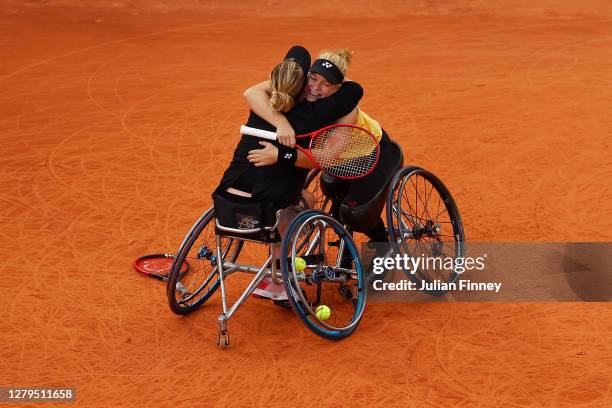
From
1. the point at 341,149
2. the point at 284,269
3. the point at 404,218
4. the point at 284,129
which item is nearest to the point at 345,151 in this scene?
the point at 341,149

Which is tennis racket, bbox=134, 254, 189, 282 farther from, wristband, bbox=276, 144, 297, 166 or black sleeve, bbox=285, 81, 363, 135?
black sleeve, bbox=285, 81, 363, 135

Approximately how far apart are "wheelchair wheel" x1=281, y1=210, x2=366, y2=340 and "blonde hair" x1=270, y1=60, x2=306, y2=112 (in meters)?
0.73

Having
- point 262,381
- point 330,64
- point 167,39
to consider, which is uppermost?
point 330,64

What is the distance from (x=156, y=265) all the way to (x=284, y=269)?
178cm

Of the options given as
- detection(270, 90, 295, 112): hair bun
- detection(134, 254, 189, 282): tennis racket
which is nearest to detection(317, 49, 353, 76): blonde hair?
detection(270, 90, 295, 112): hair bun

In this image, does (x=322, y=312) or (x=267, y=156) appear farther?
(x=322, y=312)

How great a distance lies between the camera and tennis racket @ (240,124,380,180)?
6367mm

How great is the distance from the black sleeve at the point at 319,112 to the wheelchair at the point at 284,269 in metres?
0.57

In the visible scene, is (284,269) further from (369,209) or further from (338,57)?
(338,57)

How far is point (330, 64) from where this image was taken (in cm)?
627

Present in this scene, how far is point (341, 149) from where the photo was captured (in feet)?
21.2

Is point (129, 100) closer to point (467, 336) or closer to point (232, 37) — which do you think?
point (232, 37)

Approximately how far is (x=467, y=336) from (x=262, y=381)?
148 cm

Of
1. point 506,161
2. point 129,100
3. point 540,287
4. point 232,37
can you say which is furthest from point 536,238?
point 232,37
